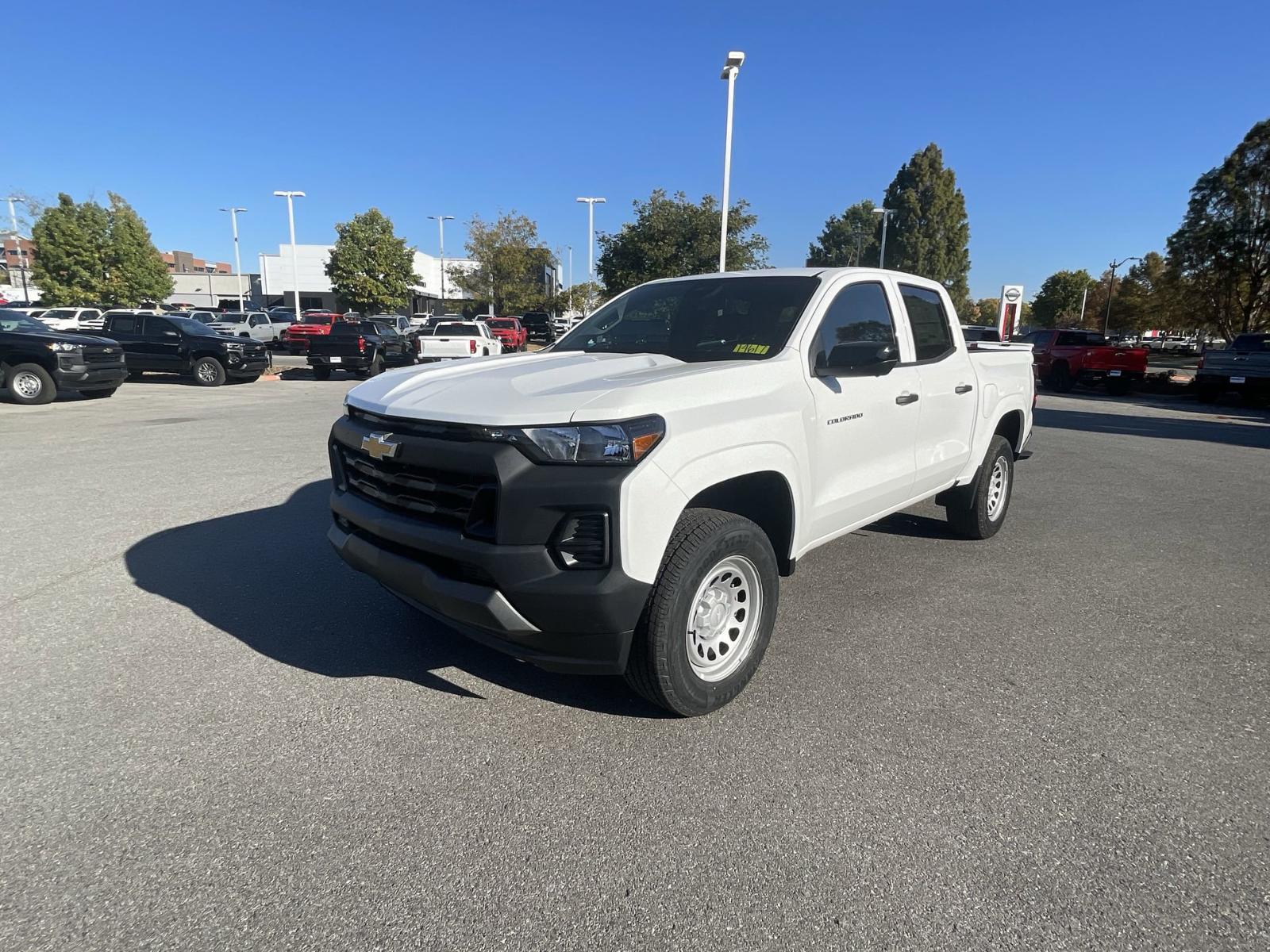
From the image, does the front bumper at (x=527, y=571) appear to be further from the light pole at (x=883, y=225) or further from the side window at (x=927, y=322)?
the light pole at (x=883, y=225)

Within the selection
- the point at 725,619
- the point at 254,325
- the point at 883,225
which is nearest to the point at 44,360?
the point at 725,619

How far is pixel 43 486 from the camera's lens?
22.9 feet

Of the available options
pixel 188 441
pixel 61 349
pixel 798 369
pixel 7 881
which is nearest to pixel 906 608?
pixel 798 369

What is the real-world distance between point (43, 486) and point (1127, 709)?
27.8ft

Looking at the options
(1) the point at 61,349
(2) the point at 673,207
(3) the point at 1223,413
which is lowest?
(3) the point at 1223,413

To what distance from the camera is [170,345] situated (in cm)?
1781

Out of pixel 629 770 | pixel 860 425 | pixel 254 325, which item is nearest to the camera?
pixel 629 770

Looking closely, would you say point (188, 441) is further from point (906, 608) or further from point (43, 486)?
point (906, 608)

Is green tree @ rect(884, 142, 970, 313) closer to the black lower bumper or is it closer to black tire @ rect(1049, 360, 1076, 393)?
black tire @ rect(1049, 360, 1076, 393)

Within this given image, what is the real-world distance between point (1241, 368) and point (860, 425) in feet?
64.7

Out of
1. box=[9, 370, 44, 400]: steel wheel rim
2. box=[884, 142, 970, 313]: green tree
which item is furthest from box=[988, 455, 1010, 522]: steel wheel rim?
box=[884, 142, 970, 313]: green tree

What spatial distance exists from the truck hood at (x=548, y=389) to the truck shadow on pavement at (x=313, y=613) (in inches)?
48.6

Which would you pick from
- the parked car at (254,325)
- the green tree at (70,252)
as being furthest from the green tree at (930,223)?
the green tree at (70,252)

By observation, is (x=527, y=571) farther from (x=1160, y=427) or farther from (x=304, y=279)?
(x=304, y=279)
